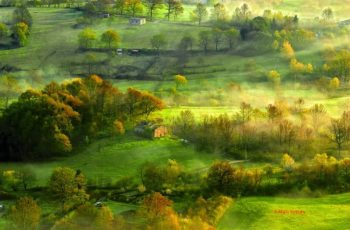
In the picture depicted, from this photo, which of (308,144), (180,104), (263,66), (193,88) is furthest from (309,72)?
(308,144)

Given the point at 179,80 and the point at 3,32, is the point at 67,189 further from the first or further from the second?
the point at 3,32

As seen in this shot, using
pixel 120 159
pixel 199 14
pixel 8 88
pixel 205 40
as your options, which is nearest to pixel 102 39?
pixel 205 40

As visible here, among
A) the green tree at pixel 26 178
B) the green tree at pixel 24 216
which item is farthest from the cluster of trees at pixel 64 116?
the green tree at pixel 24 216

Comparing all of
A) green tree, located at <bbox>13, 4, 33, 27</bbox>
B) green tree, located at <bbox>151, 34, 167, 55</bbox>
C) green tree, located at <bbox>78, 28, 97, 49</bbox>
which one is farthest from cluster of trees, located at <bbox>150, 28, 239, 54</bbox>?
green tree, located at <bbox>13, 4, 33, 27</bbox>

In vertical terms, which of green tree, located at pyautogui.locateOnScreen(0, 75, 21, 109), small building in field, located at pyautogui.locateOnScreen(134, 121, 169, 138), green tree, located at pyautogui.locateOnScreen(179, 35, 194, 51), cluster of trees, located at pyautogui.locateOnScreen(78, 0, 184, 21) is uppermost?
cluster of trees, located at pyautogui.locateOnScreen(78, 0, 184, 21)

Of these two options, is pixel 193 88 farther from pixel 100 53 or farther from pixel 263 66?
pixel 100 53

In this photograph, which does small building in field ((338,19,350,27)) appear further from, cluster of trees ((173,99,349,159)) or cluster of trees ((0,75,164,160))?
cluster of trees ((0,75,164,160))

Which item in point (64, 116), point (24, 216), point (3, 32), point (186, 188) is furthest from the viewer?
point (3, 32)
